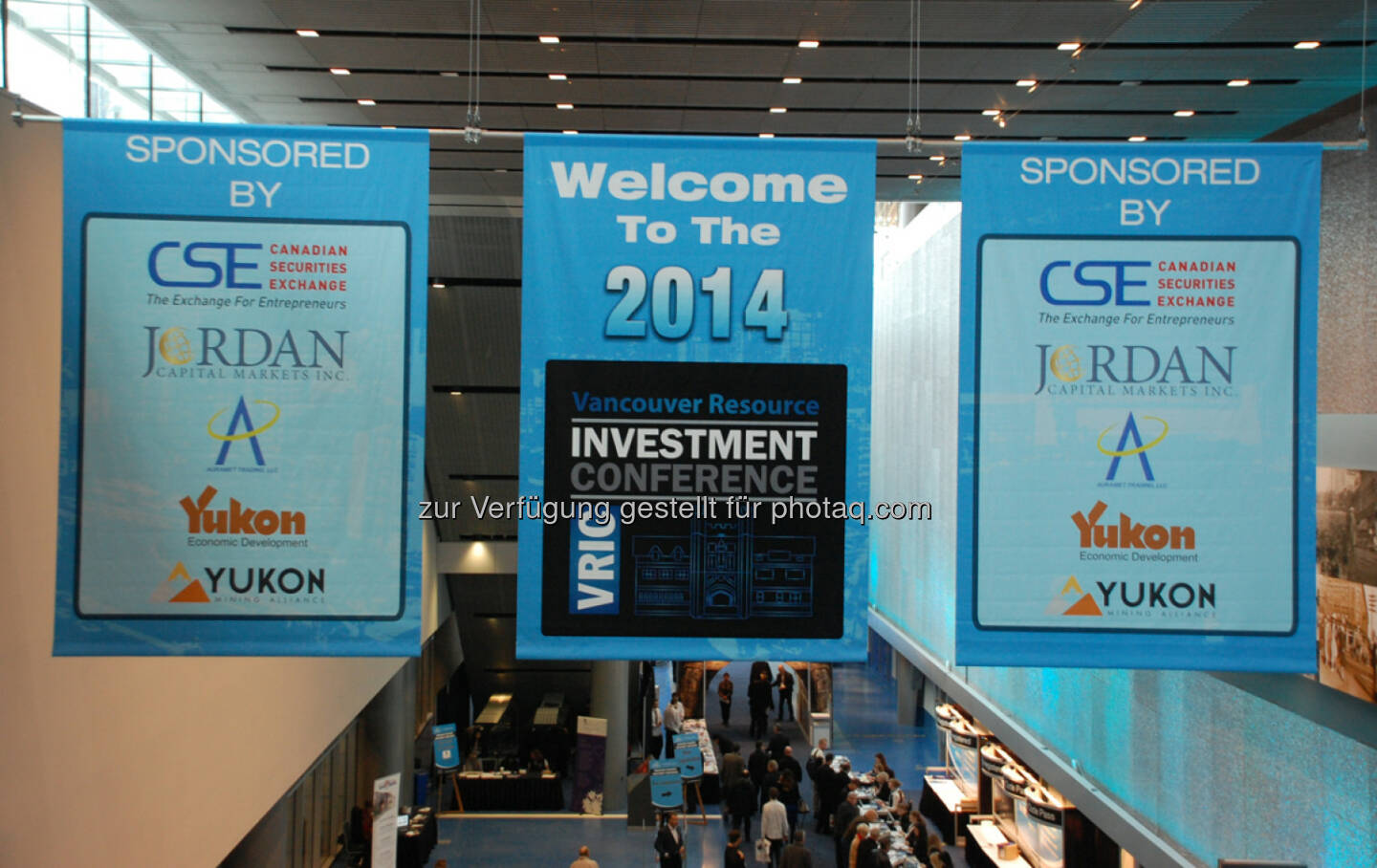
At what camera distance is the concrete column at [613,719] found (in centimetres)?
1524

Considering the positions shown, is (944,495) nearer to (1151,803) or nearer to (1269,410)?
(1151,803)

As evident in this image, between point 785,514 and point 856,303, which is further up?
point 856,303

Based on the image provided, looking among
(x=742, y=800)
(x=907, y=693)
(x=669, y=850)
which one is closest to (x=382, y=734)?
(x=742, y=800)

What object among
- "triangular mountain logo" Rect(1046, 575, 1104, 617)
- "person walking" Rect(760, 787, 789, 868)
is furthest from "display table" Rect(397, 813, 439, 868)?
"triangular mountain logo" Rect(1046, 575, 1104, 617)

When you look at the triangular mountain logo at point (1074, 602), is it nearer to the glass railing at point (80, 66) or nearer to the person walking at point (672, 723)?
the glass railing at point (80, 66)

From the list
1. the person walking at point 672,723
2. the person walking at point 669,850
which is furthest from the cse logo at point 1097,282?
the person walking at point 672,723

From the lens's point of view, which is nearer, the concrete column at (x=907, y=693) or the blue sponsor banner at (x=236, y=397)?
the blue sponsor banner at (x=236, y=397)

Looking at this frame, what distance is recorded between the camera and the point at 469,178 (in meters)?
11.4

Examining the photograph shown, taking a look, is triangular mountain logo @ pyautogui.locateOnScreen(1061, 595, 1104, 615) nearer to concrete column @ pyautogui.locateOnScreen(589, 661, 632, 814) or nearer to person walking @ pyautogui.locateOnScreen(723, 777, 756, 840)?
person walking @ pyautogui.locateOnScreen(723, 777, 756, 840)

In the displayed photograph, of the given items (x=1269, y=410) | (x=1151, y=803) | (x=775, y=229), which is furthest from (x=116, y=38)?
(x=1151, y=803)

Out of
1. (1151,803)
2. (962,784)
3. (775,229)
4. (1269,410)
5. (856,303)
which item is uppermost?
(775,229)

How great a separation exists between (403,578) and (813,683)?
14.2 m

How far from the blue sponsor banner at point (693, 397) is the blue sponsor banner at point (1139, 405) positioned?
24.4 inches

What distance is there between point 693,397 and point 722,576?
794mm
